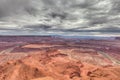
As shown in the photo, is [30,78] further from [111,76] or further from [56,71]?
[111,76]

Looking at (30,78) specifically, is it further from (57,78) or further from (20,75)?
(57,78)

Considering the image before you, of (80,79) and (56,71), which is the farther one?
(56,71)

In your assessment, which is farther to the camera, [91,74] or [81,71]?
[81,71]

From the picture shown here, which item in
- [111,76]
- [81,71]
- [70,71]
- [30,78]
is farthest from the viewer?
[81,71]

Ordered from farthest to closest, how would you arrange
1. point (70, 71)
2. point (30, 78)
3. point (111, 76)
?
1. point (70, 71)
2. point (111, 76)
3. point (30, 78)

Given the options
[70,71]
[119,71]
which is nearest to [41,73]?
[70,71]

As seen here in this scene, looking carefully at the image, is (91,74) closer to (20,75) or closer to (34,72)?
(34,72)

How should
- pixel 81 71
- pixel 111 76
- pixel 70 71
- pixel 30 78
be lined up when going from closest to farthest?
pixel 30 78
pixel 111 76
pixel 70 71
pixel 81 71

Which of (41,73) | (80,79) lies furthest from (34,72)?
Result: (80,79)
